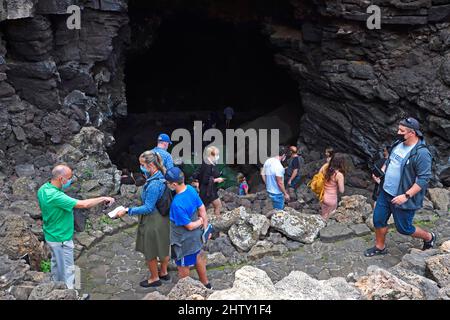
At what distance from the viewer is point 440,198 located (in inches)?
402

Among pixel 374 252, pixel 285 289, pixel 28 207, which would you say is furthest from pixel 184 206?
pixel 28 207

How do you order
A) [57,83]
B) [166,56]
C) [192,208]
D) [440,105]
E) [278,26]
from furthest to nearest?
[166,56], [278,26], [440,105], [57,83], [192,208]

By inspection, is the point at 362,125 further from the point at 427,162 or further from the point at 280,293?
the point at 280,293

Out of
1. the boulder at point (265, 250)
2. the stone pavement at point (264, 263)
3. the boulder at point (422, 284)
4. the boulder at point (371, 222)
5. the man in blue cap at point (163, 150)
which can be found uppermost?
the man in blue cap at point (163, 150)

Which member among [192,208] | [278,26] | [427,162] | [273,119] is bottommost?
[273,119]

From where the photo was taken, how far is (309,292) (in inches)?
210

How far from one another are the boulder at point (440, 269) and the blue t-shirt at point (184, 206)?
3.22 m

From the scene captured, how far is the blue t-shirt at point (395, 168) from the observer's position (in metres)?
7.35

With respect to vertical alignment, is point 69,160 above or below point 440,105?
below

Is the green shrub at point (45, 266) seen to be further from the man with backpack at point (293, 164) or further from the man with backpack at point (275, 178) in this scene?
the man with backpack at point (293, 164)

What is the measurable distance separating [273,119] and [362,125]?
5.12 metres

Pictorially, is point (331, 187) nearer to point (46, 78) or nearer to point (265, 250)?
point (265, 250)

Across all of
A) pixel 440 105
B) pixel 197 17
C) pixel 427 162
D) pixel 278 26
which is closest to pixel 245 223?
pixel 427 162

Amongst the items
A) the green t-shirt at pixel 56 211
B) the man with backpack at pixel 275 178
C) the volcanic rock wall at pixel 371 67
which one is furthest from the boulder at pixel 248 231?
the volcanic rock wall at pixel 371 67
